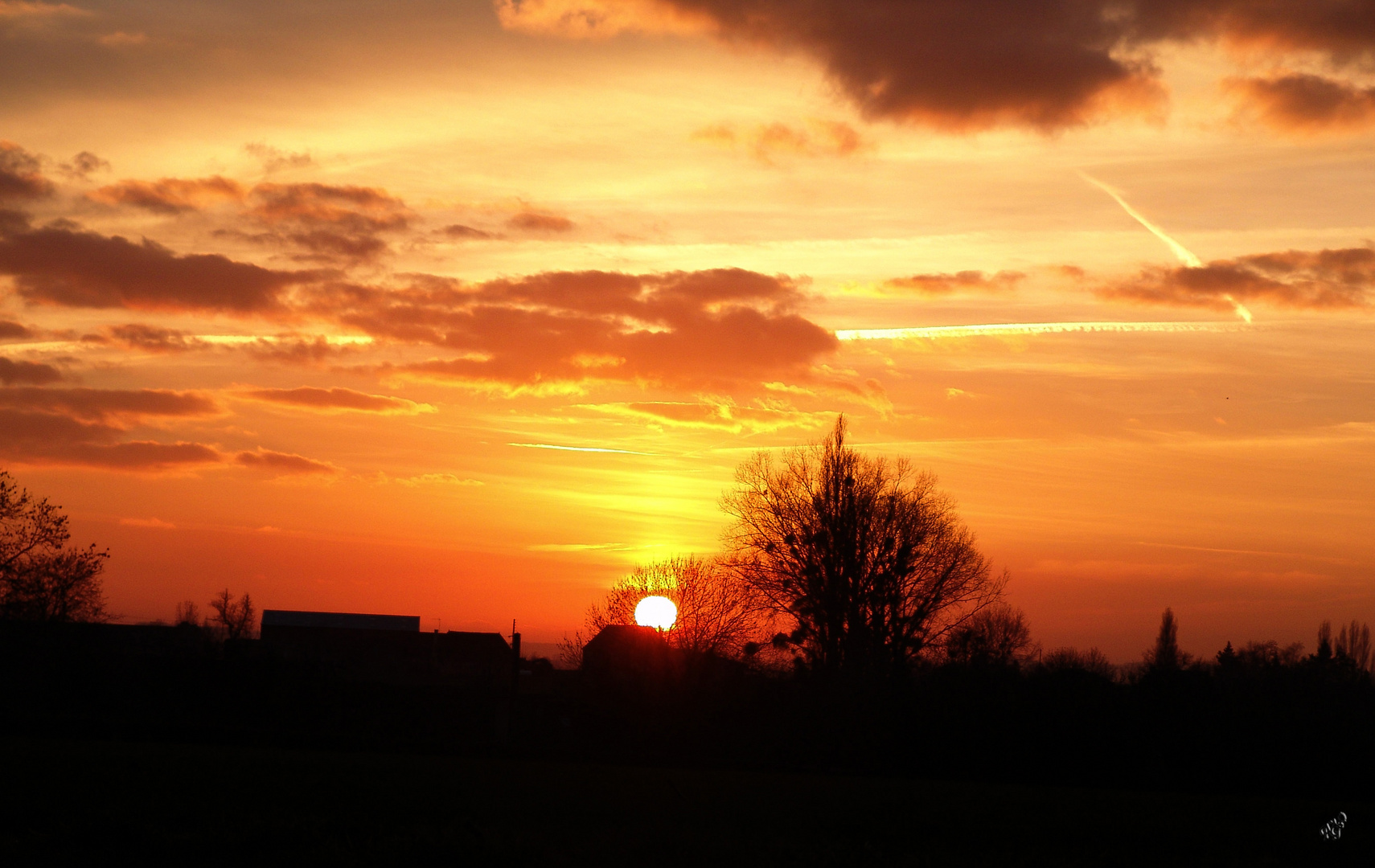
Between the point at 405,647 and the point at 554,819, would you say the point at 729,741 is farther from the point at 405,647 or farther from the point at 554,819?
the point at 405,647

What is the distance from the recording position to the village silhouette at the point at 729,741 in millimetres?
12422

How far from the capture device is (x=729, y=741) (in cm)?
3131

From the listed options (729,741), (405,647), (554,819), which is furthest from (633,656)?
(405,647)

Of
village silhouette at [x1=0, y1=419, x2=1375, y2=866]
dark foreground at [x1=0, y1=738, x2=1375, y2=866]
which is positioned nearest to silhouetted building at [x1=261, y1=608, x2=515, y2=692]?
village silhouette at [x1=0, y1=419, x2=1375, y2=866]

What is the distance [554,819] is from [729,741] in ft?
59.3

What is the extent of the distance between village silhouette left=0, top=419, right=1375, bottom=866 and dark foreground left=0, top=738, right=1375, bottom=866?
0.08 m

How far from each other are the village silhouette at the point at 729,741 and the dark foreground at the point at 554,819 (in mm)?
80

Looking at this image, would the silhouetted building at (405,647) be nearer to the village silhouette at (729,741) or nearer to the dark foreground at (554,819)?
the village silhouette at (729,741)

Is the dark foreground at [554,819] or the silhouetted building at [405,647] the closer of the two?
the dark foreground at [554,819]

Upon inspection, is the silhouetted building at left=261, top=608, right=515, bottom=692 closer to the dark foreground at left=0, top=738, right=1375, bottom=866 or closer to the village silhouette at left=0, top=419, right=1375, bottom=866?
the village silhouette at left=0, top=419, right=1375, bottom=866

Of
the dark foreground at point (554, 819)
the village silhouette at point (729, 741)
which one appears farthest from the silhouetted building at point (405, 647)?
the dark foreground at point (554, 819)

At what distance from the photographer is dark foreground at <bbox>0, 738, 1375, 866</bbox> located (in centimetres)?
1065

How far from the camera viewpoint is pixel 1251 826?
55.0 ft

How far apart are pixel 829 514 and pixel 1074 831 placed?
28.0 metres
